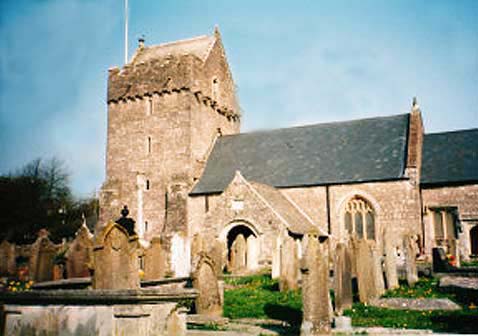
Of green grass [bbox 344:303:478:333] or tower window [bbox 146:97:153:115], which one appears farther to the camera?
tower window [bbox 146:97:153:115]

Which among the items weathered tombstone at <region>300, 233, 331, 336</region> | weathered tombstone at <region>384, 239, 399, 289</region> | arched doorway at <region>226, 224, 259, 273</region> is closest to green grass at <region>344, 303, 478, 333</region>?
weathered tombstone at <region>300, 233, 331, 336</region>

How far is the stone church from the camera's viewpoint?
2345 centimetres

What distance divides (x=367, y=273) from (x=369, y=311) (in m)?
2.30

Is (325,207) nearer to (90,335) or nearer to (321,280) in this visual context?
(321,280)

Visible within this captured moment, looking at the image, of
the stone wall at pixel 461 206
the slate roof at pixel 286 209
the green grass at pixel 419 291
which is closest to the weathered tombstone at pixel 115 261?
the green grass at pixel 419 291

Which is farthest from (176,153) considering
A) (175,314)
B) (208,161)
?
(175,314)

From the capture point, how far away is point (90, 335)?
20.8 feet

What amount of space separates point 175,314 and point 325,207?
20348 millimetres

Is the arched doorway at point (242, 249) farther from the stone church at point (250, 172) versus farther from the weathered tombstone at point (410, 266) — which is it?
the weathered tombstone at point (410, 266)

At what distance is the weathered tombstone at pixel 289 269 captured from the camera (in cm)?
1519

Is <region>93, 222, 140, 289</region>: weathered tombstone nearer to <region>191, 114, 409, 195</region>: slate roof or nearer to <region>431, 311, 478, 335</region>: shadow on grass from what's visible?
<region>431, 311, 478, 335</region>: shadow on grass

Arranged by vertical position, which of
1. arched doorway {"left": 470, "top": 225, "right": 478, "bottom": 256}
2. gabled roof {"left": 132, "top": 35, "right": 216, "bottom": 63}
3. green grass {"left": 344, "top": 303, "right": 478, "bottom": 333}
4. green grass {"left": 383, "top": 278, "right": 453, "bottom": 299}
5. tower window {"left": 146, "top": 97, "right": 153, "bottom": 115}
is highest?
gabled roof {"left": 132, "top": 35, "right": 216, "bottom": 63}

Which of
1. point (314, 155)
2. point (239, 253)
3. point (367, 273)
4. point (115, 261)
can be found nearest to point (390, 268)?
point (367, 273)

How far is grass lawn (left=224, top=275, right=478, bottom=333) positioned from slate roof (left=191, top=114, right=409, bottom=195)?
10350mm
